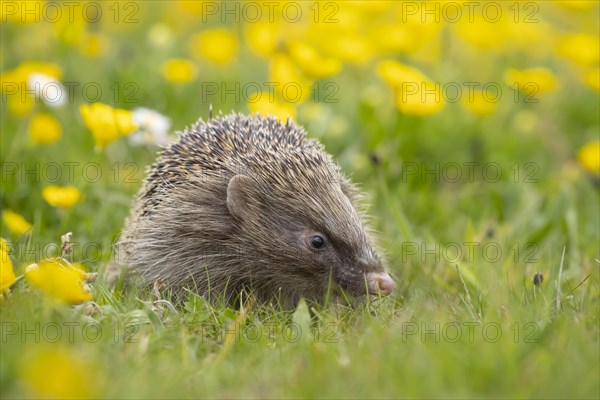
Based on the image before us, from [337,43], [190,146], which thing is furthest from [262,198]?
[337,43]

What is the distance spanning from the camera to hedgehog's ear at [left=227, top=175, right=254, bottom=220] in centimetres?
689

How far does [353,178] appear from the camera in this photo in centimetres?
974

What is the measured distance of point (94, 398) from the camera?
4.20 metres

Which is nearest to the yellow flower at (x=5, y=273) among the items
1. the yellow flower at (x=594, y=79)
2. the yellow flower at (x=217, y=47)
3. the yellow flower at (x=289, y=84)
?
the yellow flower at (x=289, y=84)

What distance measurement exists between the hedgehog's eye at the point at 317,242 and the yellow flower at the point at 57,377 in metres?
2.91

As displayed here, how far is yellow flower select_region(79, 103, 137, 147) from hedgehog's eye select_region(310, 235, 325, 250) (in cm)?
213

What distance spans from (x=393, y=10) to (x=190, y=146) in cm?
1011

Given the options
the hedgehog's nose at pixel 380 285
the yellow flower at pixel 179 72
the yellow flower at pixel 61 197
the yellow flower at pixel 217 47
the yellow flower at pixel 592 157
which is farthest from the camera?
the yellow flower at pixel 217 47

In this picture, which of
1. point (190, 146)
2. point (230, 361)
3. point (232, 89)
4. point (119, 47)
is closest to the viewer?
point (230, 361)

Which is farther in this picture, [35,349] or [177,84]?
[177,84]

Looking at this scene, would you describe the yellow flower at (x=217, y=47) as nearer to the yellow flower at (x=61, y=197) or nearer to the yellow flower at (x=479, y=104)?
the yellow flower at (x=479, y=104)

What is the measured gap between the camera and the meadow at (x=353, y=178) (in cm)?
484

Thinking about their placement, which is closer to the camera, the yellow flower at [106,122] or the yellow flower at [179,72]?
the yellow flower at [106,122]

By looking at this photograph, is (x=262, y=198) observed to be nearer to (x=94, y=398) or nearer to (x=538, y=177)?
(x=94, y=398)
